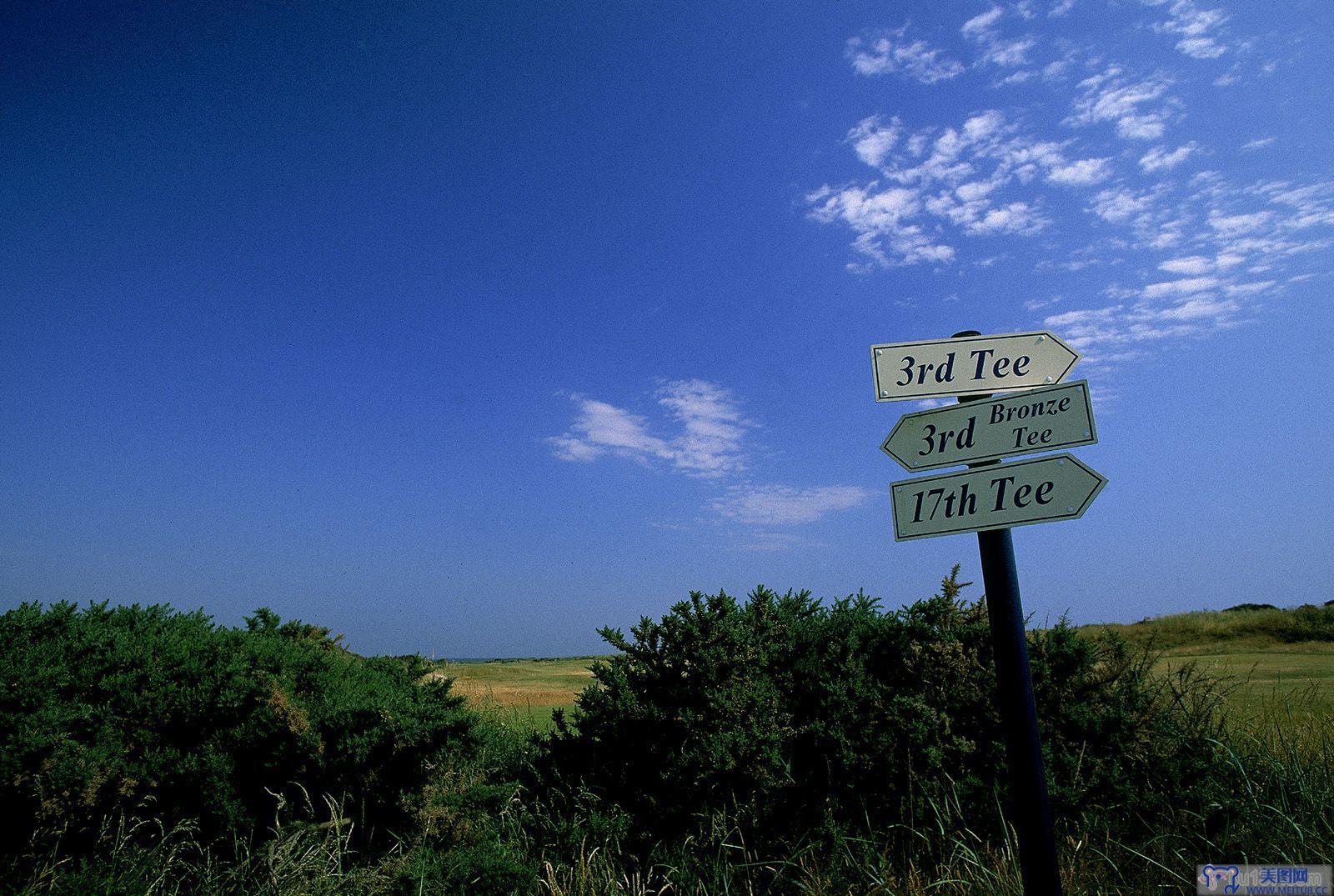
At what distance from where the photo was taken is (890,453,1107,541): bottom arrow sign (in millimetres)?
3104

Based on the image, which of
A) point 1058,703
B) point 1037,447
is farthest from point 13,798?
point 1058,703

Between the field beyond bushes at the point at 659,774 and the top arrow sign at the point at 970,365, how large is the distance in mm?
1919

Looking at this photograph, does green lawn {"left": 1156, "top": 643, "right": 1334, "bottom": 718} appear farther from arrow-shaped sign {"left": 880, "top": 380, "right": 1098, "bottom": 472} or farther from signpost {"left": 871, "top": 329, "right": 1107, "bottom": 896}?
arrow-shaped sign {"left": 880, "top": 380, "right": 1098, "bottom": 472}

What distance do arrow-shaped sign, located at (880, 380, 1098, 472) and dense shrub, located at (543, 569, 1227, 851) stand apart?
172cm

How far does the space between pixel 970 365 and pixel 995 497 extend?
71 centimetres

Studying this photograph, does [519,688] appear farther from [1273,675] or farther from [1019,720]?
[1273,675]

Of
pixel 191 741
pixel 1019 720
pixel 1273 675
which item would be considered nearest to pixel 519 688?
pixel 191 741

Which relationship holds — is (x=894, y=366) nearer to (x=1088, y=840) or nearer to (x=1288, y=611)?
(x=1088, y=840)

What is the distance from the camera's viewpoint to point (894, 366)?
11.8ft

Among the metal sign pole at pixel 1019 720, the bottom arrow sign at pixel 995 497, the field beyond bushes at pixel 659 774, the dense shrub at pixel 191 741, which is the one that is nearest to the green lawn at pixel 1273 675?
the field beyond bushes at pixel 659 774

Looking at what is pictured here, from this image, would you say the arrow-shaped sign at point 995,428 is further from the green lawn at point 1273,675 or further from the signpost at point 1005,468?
the green lawn at point 1273,675

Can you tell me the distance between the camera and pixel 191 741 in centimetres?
455

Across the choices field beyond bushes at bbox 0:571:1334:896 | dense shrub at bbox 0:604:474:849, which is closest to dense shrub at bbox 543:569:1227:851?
field beyond bushes at bbox 0:571:1334:896

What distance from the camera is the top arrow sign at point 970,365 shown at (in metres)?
3.51
